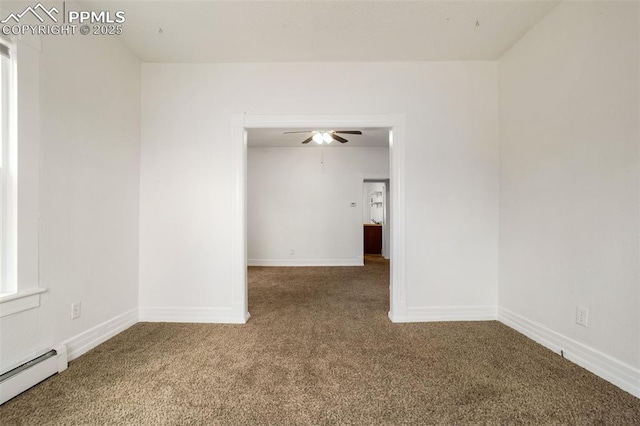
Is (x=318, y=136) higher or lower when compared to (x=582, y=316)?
higher

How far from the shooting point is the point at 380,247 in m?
7.50

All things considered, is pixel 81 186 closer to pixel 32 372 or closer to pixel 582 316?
pixel 32 372

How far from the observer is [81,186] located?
200cm

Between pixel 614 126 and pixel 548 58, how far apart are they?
81 cm

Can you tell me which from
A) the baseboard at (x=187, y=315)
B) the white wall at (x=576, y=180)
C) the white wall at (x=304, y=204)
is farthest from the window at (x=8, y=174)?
the white wall at (x=304, y=204)

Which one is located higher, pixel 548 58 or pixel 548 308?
pixel 548 58

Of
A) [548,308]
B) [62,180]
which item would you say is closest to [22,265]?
[62,180]

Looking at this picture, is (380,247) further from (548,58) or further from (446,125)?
(548,58)

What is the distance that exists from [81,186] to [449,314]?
3.35 metres

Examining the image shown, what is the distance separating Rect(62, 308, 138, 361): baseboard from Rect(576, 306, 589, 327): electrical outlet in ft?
11.7

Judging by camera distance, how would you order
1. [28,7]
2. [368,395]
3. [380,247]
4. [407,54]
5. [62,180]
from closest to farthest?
[368,395] < [28,7] < [62,180] < [407,54] < [380,247]

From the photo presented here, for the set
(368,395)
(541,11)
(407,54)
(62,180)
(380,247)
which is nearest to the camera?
(368,395)
